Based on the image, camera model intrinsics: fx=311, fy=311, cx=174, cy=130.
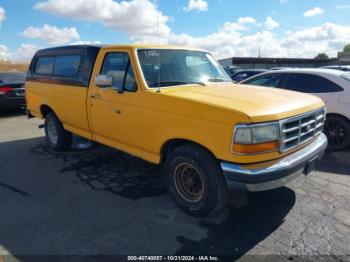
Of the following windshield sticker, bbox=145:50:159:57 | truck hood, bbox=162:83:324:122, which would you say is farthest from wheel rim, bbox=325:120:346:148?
windshield sticker, bbox=145:50:159:57

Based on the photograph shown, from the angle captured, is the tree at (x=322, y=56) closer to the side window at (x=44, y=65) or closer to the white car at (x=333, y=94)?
the white car at (x=333, y=94)

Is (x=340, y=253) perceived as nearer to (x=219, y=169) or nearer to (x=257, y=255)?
(x=257, y=255)

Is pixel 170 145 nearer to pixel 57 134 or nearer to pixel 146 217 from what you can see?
pixel 146 217

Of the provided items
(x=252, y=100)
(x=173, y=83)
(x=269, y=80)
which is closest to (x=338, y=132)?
(x=269, y=80)

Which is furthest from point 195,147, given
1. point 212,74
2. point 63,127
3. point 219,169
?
point 63,127

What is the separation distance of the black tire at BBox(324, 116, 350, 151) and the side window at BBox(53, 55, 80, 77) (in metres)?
5.01

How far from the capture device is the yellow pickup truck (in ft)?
10.5

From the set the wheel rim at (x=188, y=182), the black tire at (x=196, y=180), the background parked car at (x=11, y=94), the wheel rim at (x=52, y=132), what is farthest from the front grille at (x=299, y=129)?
the background parked car at (x=11, y=94)

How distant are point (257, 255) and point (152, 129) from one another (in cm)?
190

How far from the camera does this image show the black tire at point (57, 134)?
6.34 m

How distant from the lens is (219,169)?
11.1 feet

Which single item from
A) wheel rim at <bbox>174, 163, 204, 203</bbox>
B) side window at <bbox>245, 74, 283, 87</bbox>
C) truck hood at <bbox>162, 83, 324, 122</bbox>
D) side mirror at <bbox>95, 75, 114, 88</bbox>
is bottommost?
wheel rim at <bbox>174, 163, 204, 203</bbox>

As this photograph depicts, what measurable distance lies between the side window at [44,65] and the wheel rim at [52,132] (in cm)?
109

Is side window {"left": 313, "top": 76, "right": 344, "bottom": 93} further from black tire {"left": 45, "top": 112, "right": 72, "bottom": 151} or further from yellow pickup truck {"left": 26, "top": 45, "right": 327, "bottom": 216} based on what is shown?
black tire {"left": 45, "top": 112, "right": 72, "bottom": 151}
